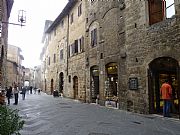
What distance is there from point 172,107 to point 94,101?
7990 mm

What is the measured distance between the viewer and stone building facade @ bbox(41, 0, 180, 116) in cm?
1071

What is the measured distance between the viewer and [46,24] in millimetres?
42062

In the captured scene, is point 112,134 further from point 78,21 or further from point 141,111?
point 78,21

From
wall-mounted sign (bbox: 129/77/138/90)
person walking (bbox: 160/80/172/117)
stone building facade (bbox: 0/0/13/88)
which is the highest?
stone building facade (bbox: 0/0/13/88)

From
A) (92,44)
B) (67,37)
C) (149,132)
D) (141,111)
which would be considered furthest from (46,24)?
(149,132)

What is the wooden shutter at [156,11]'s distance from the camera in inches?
442

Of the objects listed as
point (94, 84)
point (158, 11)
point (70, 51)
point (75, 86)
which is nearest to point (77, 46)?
point (70, 51)

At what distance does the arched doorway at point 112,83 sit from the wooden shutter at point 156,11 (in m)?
4.26

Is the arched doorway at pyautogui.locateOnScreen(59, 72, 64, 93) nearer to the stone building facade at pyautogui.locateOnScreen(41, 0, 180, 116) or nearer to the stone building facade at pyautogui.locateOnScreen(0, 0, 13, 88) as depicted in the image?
the stone building facade at pyautogui.locateOnScreen(41, 0, 180, 116)

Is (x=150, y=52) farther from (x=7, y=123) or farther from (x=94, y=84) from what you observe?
(x=7, y=123)

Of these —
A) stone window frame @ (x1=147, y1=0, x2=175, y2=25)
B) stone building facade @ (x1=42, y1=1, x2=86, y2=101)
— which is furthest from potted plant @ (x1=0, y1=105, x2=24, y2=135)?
stone building facade @ (x1=42, y1=1, x2=86, y2=101)

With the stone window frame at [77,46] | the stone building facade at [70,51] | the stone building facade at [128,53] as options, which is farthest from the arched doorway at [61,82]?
the stone building facade at [128,53]

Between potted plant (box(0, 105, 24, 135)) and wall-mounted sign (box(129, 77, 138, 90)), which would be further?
wall-mounted sign (box(129, 77, 138, 90))

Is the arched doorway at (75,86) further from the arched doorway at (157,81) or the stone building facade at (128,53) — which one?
the arched doorway at (157,81)
